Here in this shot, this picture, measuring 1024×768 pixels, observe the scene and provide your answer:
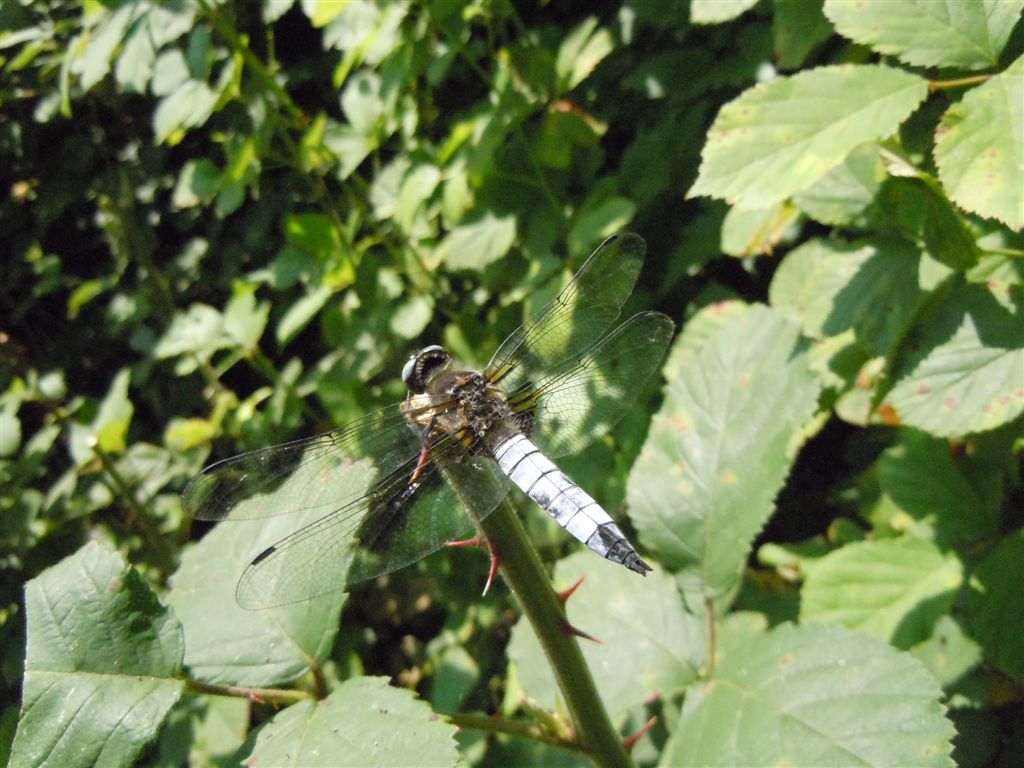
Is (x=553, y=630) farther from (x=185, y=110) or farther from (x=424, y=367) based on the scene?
(x=185, y=110)

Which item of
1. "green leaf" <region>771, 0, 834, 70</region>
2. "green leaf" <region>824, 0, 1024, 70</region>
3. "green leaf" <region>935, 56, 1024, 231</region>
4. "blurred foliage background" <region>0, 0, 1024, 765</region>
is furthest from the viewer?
"green leaf" <region>771, 0, 834, 70</region>

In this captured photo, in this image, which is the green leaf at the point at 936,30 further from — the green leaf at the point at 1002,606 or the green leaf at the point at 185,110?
the green leaf at the point at 185,110

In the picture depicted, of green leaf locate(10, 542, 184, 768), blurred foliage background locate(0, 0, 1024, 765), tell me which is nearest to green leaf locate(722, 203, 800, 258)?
blurred foliage background locate(0, 0, 1024, 765)

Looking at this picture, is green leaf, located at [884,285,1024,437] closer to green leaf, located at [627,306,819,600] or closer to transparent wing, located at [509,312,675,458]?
Answer: green leaf, located at [627,306,819,600]

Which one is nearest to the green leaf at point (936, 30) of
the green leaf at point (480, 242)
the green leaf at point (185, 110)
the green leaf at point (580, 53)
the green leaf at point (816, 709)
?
the green leaf at point (816, 709)

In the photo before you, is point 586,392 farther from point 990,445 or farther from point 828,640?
point 990,445

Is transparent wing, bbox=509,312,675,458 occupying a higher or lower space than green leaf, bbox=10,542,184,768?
lower
